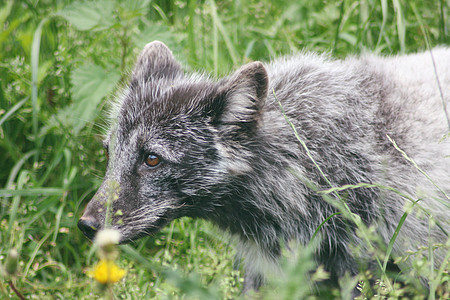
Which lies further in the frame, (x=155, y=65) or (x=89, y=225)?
(x=155, y=65)

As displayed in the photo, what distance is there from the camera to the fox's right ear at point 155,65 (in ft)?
12.6

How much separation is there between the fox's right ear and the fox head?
450 mm

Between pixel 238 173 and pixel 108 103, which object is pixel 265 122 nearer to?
pixel 238 173

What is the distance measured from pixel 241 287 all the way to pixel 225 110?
4.51 feet

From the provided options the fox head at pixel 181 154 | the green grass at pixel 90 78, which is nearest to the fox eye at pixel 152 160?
the fox head at pixel 181 154

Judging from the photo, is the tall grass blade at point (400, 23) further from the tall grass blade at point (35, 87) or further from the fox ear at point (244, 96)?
the tall grass blade at point (35, 87)

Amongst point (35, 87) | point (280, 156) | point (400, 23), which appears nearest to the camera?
point (280, 156)

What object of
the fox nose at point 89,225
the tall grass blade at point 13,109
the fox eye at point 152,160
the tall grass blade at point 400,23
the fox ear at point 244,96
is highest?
the tall grass blade at point 400,23

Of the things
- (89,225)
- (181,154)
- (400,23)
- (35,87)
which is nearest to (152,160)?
(181,154)

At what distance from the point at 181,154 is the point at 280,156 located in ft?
2.16

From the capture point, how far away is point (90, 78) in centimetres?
441

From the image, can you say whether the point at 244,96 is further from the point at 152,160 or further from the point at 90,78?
the point at 90,78

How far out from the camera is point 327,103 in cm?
355

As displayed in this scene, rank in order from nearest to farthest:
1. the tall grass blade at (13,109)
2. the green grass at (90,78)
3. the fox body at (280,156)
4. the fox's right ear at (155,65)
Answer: the fox body at (280,156), the fox's right ear at (155,65), the green grass at (90,78), the tall grass blade at (13,109)
